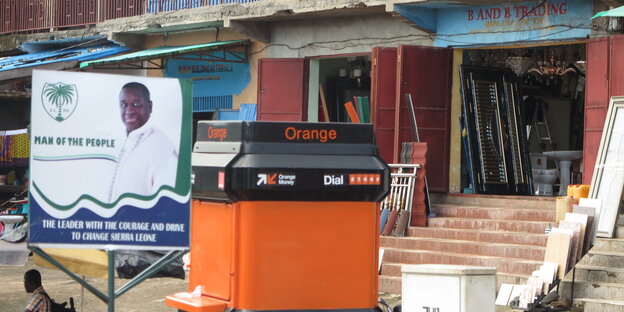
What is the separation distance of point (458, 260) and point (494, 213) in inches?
44.6

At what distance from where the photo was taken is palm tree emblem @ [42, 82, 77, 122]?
5.55 metres

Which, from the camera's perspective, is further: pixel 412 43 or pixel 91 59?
pixel 91 59

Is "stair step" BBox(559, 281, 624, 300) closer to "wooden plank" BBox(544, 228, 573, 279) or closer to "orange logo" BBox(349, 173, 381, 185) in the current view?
"wooden plank" BBox(544, 228, 573, 279)

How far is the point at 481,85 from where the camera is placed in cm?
1541

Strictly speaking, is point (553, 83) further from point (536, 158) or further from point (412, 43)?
point (412, 43)

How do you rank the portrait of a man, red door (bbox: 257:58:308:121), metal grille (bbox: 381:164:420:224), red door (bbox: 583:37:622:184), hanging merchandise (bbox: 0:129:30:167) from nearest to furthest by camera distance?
the portrait of a man < red door (bbox: 583:37:622:184) < metal grille (bbox: 381:164:420:224) < red door (bbox: 257:58:308:121) < hanging merchandise (bbox: 0:129:30:167)

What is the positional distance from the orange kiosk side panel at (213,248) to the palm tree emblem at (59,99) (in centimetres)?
132

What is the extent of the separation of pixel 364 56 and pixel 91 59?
16.0 feet

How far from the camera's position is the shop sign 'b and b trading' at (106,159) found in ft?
18.3

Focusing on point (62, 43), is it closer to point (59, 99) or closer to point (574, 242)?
point (574, 242)

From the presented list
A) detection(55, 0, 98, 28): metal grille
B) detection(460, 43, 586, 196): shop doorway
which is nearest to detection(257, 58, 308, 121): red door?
detection(460, 43, 586, 196): shop doorway

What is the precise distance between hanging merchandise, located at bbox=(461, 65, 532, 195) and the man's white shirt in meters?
9.88

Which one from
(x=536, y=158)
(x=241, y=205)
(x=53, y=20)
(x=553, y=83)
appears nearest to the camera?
(x=241, y=205)

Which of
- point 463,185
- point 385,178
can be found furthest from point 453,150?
point 385,178
